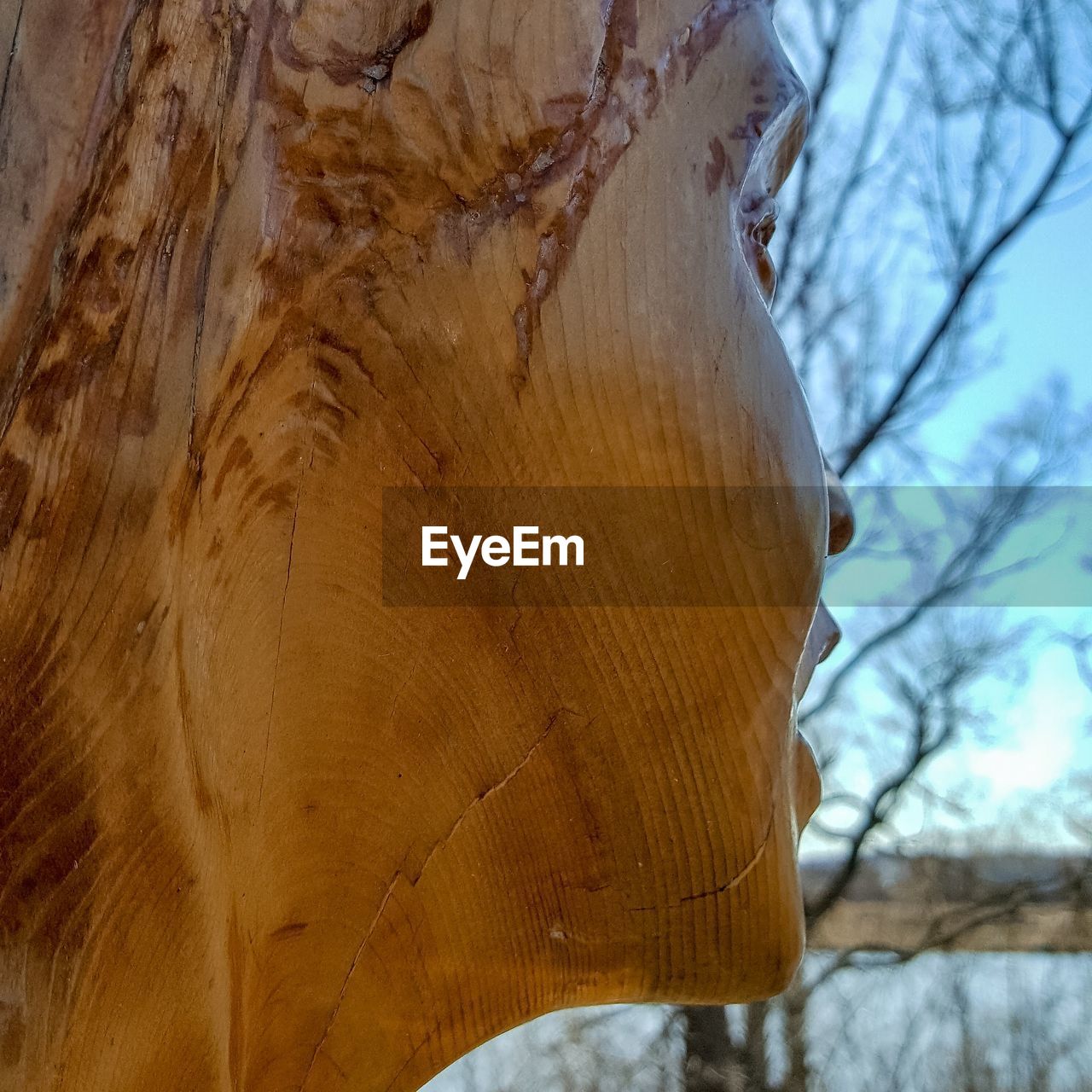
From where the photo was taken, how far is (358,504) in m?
0.54

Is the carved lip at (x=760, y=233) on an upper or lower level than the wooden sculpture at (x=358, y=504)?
upper

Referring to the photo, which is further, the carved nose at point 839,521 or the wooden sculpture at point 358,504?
the carved nose at point 839,521

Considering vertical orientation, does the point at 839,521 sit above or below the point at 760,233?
below

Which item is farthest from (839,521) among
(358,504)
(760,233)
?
(358,504)

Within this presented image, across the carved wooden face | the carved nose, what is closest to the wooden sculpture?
the carved wooden face

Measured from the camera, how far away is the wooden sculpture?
1.59ft

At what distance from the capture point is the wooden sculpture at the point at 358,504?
48cm

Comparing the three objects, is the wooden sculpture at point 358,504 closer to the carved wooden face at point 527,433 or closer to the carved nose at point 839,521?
the carved wooden face at point 527,433

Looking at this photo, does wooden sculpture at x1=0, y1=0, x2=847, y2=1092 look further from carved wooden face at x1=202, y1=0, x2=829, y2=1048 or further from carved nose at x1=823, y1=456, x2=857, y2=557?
carved nose at x1=823, y1=456, x2=857, y2=557

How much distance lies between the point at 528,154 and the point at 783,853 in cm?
35

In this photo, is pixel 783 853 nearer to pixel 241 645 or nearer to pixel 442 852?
pixel 442 852

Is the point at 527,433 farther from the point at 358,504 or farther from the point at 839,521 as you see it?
the point at 839,521

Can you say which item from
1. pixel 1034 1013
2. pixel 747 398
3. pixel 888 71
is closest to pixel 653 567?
pixel 747 398

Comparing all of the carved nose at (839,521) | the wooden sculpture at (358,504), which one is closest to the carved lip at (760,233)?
the wooden sculpture at (358,504)
